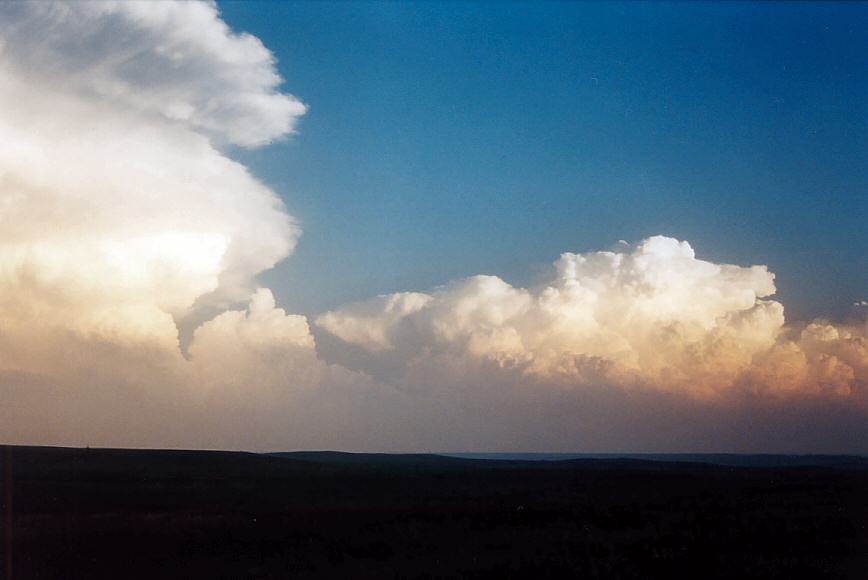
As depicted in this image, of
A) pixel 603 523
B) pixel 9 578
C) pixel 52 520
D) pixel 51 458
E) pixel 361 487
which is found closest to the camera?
pixel 9 578

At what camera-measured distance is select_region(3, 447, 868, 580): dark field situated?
2206 cm

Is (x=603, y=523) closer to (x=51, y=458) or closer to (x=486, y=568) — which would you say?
(x=486, y=568)

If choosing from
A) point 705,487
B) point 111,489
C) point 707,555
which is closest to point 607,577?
point 707,555

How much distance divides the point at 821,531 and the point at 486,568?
1706 cm

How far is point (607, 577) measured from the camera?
21.1m

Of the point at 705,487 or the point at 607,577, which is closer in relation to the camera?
the point at 607,577

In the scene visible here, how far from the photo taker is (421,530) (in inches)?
1168

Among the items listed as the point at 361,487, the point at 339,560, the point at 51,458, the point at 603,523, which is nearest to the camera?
the point at 339,560

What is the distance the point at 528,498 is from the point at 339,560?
23.8 m

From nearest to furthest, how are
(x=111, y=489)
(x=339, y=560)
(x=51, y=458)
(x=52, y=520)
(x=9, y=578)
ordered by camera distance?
(x=9, y=578), (x=339, y=560), (x=52, y=520), (x=111, y=489), (x=51, y=458)

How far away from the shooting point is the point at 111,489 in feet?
145

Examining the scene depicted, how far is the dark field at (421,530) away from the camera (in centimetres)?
2206

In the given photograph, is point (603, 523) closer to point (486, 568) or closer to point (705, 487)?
point (486, 568)

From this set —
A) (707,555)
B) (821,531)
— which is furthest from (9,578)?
(821,531)
